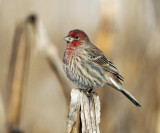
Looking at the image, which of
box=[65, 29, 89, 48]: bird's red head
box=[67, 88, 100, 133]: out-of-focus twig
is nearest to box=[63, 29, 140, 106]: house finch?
box=[65, 29, 89, 48]: bird's red head

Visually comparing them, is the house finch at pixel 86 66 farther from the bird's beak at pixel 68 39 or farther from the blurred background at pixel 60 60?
the blurred background at pixel 60 60

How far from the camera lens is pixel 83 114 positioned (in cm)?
333

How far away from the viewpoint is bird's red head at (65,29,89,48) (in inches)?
198

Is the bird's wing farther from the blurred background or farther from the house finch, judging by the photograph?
the blurred background

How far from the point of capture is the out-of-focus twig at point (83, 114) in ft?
10.5

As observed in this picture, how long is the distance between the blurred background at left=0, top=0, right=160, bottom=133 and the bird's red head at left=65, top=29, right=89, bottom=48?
0.26m

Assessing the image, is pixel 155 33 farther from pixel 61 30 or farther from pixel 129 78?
pixel 61 30

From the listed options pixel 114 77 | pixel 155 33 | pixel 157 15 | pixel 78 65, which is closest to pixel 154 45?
pixel 155 33

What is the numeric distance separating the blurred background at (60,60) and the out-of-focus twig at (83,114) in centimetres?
147

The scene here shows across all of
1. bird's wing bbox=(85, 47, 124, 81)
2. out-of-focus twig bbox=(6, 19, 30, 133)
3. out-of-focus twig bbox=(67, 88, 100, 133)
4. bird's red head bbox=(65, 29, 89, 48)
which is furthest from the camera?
bird's wing bbox=(85, 47, 124, 81)

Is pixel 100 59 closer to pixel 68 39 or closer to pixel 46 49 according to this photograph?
pixel 68 39

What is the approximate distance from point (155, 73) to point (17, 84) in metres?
1.98

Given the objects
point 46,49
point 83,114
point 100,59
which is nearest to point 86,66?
point 100,59

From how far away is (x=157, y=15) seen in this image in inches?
208
